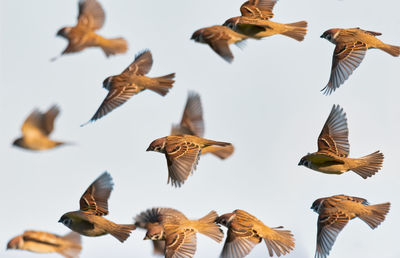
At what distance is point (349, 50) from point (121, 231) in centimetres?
524

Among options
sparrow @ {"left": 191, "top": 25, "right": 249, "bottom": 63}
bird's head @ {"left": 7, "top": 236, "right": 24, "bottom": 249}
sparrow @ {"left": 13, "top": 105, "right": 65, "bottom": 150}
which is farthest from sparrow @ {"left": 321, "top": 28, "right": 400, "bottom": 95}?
bird's head @ {"left": 7, "top": 236, "right": 24, "bottom": 249}

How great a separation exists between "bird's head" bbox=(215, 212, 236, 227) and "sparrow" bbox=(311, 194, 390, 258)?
4.69 ft

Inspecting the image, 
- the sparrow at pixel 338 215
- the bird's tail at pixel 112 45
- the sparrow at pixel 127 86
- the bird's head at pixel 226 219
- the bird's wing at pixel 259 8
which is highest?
the bird's wing at pixel 259 8

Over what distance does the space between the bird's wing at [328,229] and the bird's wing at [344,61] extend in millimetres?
2315

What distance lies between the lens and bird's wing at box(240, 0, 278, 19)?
15.4 metres

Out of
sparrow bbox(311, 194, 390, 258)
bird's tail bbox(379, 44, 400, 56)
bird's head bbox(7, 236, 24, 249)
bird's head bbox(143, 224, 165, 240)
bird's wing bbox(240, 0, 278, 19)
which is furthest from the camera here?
bird's wing bbox(240, 0, 278, 19)

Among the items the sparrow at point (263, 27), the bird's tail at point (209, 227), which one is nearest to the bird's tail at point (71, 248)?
the bird's tail at point (209, 227)

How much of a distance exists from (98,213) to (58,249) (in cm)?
135

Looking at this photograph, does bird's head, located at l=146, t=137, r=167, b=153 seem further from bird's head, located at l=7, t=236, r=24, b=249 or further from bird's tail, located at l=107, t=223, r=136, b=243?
bird's head, located at l=7, t=236, r=24, b=249

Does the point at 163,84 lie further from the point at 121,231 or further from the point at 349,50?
the point at 349,50

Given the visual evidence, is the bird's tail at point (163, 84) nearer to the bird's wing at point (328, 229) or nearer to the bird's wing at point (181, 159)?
the bird's wing at point (181, 159)

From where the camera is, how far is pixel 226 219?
1318cm

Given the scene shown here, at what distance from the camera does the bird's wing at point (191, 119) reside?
15.5 m

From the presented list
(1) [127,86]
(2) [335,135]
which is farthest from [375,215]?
(1) [127,86]
